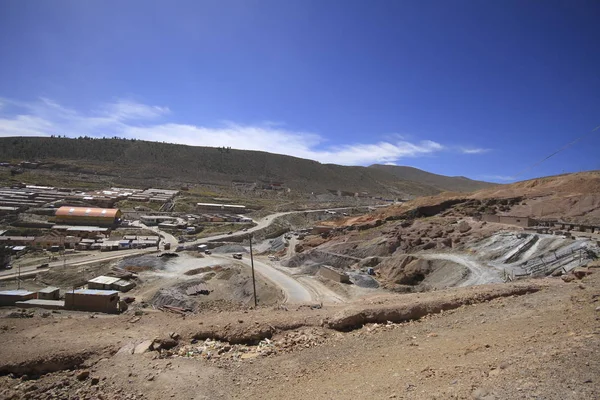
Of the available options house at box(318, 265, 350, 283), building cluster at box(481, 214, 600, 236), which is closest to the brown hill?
building cluster at box(481, 214, 600, 236)

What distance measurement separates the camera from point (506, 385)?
5707 mm

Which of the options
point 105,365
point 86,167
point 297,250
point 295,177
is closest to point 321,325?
point 105,365

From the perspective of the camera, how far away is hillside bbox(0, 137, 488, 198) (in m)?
106

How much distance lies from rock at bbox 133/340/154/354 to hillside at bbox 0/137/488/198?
95.2m

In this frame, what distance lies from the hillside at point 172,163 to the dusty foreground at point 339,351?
310 ft

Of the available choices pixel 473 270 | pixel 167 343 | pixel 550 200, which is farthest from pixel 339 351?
pixel 550 200

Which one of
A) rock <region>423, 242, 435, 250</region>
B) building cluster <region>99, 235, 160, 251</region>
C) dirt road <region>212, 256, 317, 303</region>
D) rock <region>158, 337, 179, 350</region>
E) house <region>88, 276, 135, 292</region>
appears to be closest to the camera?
rock <region>158, 337, 179, 350</region>

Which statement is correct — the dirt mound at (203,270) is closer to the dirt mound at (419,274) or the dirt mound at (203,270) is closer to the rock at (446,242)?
the dirt mound at (419,274)

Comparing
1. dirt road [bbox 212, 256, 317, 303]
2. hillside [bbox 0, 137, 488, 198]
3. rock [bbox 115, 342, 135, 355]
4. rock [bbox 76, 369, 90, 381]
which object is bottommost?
dirt road [bbox 212, 256, 317, 303]

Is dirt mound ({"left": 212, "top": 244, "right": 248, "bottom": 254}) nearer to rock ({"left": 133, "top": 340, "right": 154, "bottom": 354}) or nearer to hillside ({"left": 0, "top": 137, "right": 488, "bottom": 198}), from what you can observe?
rock ({"left": 133, "top": 340, "right": 154, "bottom": 354})

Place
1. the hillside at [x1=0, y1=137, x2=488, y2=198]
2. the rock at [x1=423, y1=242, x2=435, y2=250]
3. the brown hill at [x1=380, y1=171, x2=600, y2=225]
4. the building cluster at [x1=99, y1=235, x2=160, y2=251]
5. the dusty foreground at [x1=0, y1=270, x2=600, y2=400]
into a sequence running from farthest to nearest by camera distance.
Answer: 1. the hillside at [x1=0, y1=137, x2=488, y2=198]
2. the building cluster at [x1=99, y1=235, x2=160, y2=251]
3. the brown hill at [x1=380, y1=171, x2=600, y2=225]
4. the rock at [x1=423, y1=242, x2=435, y2=250]
5. the dusty foreground at [x1=0, y1=270, x2=600, y2=400]

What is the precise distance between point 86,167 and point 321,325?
110m

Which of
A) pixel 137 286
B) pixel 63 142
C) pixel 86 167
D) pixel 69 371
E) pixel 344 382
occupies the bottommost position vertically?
pixel 137 286

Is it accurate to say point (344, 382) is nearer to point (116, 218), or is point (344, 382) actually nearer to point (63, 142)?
point (116, 218)
